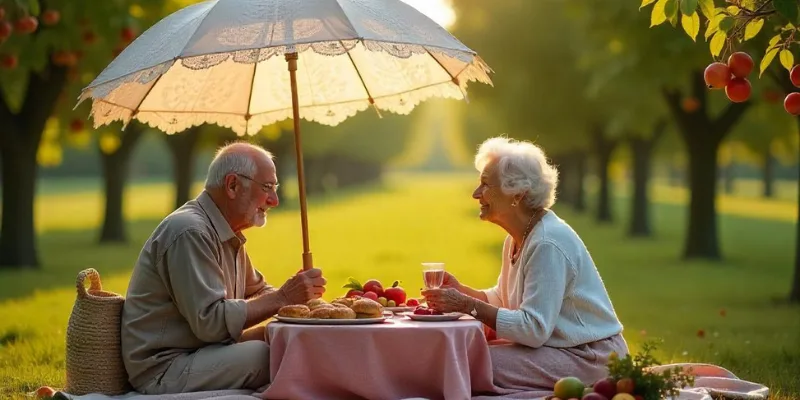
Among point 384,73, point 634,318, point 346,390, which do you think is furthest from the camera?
point 634,318

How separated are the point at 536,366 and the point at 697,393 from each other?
3.45 ft

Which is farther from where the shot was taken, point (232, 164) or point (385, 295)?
point (385, 295)

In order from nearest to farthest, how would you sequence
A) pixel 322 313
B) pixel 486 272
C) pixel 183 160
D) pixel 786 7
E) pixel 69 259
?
pixel 786 7
pixel 322 313
pixel 486 272
pixel 69 259
pixel 183 160

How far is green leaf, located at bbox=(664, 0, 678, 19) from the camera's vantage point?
652 centimetres

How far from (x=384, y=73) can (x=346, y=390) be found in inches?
107

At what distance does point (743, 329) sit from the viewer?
13.7m

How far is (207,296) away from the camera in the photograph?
684 cm

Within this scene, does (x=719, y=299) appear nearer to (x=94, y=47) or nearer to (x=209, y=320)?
(x=94, y=47)

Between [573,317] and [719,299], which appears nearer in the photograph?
[573,317]

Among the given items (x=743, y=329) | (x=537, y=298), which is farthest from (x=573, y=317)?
(x=743, y=329)

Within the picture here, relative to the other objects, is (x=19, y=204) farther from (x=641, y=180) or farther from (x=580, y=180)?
(x=580, y=180)

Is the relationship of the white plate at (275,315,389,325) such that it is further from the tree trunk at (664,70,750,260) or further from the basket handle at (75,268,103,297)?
the tree trunk at (664,70,750,260)

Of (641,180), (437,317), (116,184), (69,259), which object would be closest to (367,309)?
(437,317)

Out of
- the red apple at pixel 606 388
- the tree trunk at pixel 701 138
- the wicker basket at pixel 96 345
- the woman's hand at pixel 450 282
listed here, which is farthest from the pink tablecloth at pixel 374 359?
the tree trunk at pixel 701 138
